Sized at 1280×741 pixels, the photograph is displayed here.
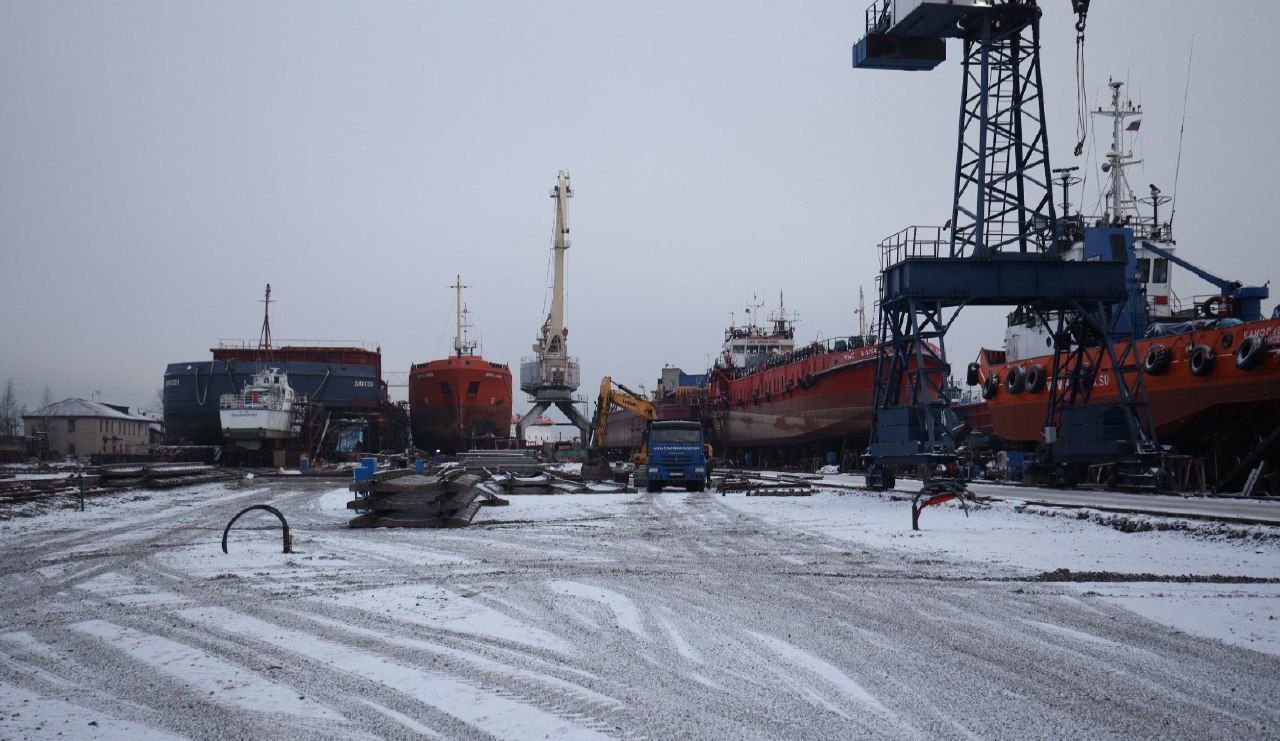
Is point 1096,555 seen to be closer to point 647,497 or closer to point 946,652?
point 946,652

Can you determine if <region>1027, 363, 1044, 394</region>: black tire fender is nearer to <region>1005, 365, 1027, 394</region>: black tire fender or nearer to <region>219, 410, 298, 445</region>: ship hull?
<region>1005, 365, 1027, 394</region>: black tire fender

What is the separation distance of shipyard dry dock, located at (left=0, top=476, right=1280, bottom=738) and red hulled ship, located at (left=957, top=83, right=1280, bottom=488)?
1088 cm

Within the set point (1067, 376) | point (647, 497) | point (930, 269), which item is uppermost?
point (930, 269)

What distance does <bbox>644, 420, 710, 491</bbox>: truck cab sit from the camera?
24.0m

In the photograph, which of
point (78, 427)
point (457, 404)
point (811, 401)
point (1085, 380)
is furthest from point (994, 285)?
point (78, 427)

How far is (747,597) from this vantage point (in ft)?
25.4

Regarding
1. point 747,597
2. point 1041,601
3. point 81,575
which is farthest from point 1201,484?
point 81,575

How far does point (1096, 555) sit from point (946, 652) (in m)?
5.63

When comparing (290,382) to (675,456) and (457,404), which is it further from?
(675,456)

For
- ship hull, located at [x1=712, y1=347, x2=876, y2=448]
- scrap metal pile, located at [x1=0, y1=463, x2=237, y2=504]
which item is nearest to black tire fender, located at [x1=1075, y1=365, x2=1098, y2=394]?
ship hull, located at [x1=712, y1=347, x2=876, y2=448]

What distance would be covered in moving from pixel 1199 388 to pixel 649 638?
68.3ft

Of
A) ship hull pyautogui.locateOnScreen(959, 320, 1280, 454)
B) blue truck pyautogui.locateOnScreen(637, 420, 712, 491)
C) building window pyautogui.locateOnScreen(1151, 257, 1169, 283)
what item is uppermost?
building window pyautogui.locateOnScreen(1151, 257, 1169, 283)

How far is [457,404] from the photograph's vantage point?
5047 centimetres

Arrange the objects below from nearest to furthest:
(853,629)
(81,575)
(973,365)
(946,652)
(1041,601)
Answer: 1. (946,652)
2. (853,629)
3. (1041,601)
4. (81,575)
5. (973,365)
